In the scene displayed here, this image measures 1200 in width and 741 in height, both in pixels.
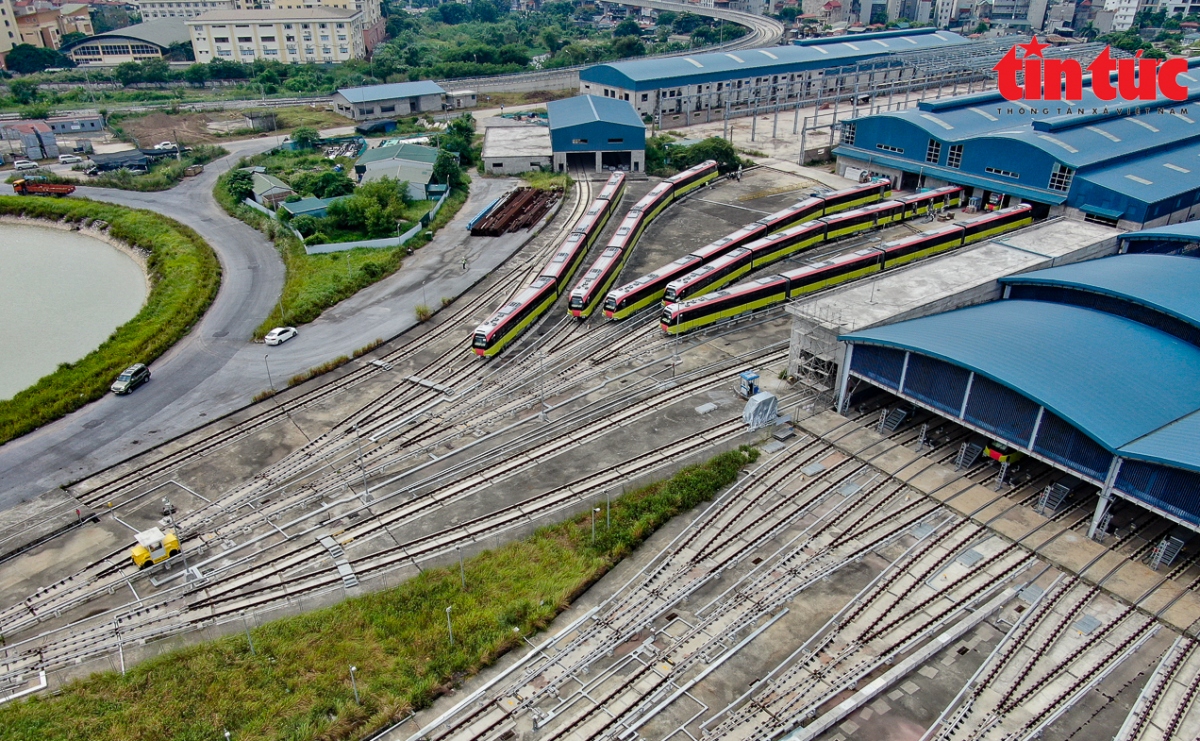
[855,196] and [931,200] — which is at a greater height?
[855,196]

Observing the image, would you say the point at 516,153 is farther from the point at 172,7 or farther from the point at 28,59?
the point at 172,7

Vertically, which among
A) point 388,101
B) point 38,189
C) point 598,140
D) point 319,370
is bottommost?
point 319,370

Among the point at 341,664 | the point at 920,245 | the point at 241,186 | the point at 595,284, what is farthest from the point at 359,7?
the point at 341,664

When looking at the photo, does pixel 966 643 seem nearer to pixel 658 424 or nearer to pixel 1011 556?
pixel 1011 556

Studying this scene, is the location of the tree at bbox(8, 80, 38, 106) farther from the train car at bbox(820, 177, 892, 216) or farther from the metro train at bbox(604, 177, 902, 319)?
the train car at bbox(820, 177, 892, 216)

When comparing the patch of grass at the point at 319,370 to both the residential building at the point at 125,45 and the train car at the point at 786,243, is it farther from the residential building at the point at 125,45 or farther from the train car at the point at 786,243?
the residential building at the point at 125,45

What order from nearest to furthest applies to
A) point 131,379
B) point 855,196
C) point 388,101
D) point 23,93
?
point 131,379 < point 855,196 < point 388,101 < point 23,93

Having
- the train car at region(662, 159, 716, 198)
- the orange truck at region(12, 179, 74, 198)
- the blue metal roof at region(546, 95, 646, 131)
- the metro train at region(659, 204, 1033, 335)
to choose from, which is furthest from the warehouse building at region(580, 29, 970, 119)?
the orange truck at region(12, 179, 74, 198)
